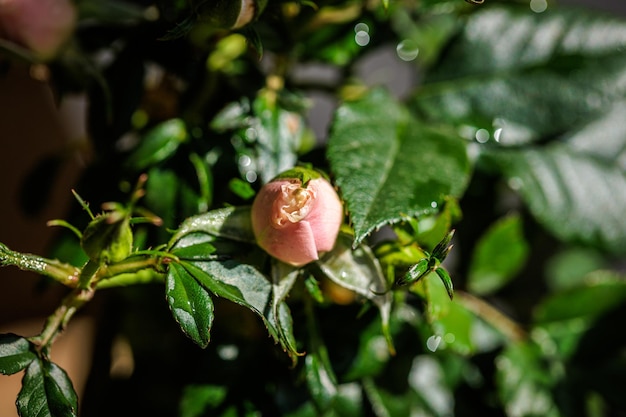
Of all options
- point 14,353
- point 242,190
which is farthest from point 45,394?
point 242,190

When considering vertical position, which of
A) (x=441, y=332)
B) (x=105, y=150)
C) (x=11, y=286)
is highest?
(x=105, y=150)

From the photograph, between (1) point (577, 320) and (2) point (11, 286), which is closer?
(1) point (577, 320)

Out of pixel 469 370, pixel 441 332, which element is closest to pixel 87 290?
pixel 441 332

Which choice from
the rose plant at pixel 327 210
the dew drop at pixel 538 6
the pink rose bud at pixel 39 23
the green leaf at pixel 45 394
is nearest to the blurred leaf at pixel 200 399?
the rose plant at pixel 327 210

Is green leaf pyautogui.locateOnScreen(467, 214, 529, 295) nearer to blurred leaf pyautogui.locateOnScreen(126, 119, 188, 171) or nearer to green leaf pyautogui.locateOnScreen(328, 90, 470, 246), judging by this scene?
green leaf pyautogui.locateOnScreen(328, 90, 470, 246)

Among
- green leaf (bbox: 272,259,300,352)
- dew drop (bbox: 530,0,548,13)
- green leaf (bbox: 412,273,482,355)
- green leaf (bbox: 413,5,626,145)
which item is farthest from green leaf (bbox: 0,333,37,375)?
dew drop (bbox: 530,0,548,13)

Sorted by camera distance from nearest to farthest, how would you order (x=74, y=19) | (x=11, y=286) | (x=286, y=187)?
(x=286, y=187) < (x=74, y=19) < (x=11, y=286)

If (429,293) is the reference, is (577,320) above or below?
below

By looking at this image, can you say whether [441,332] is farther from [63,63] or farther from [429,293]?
[63,63]
